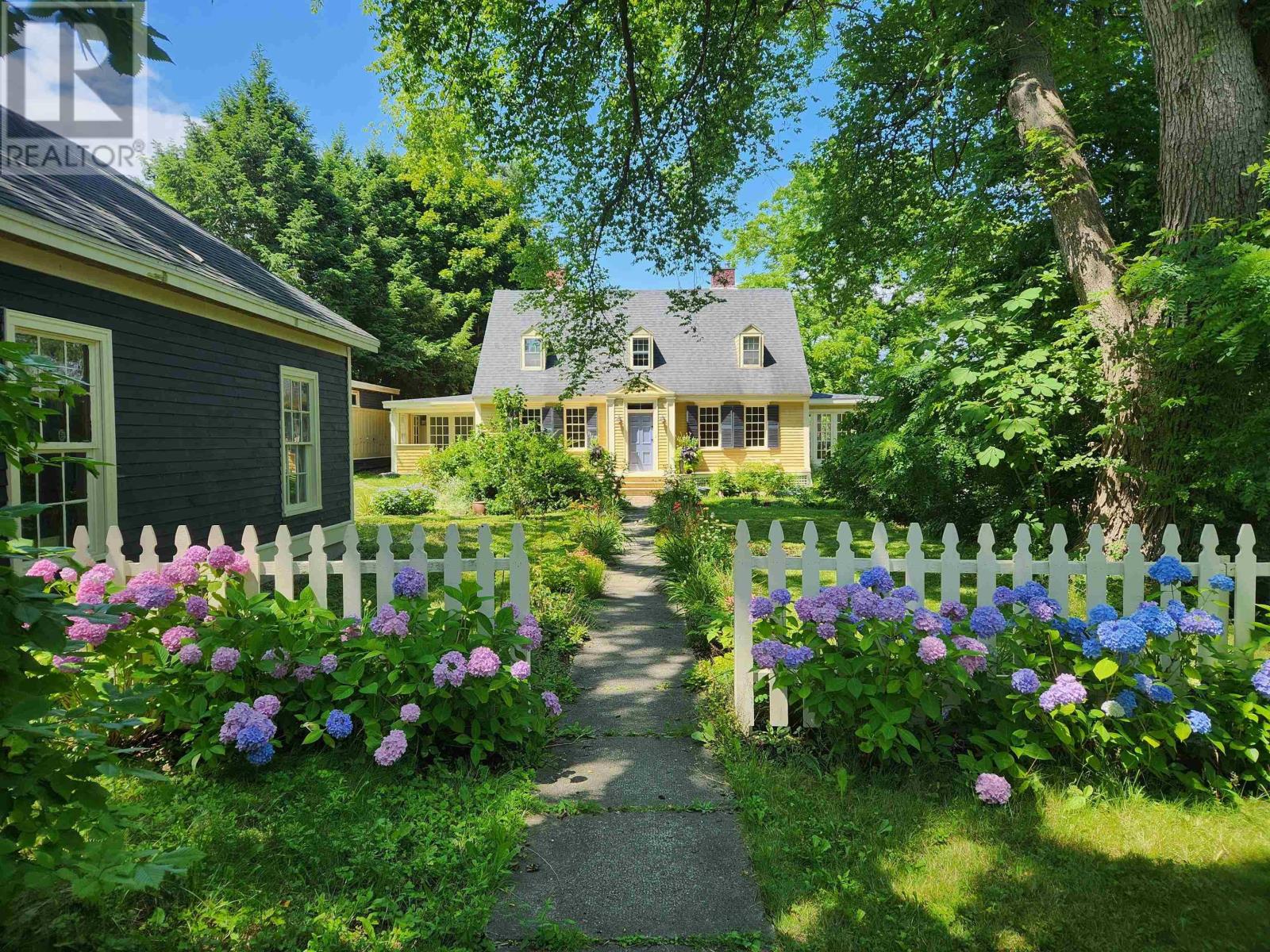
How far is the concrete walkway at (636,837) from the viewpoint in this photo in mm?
2416

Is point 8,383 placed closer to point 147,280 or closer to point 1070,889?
point 1070,889

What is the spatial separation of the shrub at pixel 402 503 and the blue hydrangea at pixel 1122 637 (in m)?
14.8

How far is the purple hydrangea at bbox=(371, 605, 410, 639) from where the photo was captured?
340cm

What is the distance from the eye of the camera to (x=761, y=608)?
3508 millimetres

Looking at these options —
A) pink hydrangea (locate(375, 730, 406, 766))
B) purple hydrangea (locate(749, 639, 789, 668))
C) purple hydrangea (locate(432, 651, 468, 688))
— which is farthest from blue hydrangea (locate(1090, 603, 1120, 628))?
pink hydrangea (locate(375, 730, 406, 766))

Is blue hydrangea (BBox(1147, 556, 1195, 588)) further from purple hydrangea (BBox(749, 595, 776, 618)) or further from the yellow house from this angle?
the yellow house

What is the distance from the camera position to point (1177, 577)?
3.33 metres

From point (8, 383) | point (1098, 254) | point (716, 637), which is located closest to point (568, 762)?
point (716, 637)

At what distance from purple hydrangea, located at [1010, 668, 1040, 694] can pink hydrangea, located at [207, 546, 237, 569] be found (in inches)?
160

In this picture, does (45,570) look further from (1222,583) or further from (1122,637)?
(1222,583)

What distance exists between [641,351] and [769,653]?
2027cm

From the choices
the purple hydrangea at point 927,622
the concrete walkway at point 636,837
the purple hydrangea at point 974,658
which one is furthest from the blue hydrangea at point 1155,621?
the concrete walkway at point 636,837

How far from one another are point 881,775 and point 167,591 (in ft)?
12.1

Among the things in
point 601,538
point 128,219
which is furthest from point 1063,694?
point 128,219
